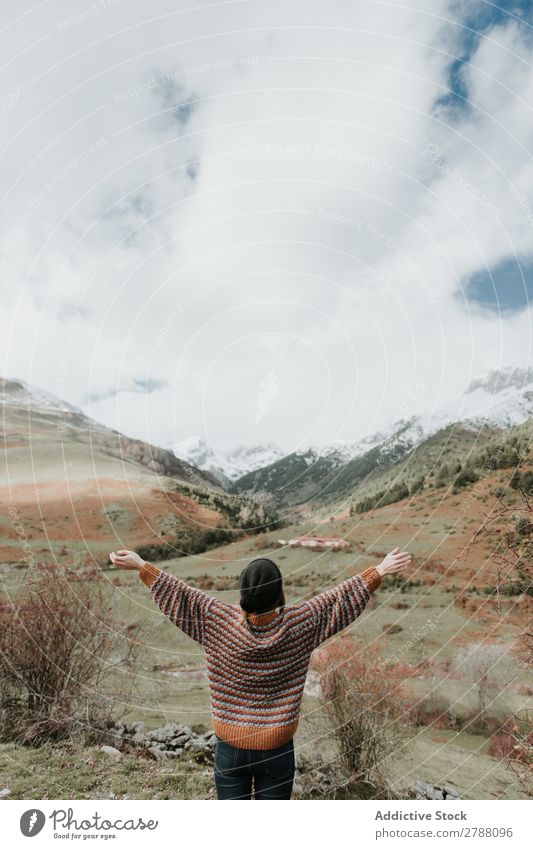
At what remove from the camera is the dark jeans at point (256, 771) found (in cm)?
299

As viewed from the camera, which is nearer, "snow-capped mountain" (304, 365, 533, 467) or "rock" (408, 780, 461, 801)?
"rock" (408, 780, 461, 801)

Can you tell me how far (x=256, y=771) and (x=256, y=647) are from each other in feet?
2.31

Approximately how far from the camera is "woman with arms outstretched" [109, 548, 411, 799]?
2.99 meters

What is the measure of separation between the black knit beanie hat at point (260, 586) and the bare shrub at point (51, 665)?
486 cm

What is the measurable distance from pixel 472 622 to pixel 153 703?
602cm

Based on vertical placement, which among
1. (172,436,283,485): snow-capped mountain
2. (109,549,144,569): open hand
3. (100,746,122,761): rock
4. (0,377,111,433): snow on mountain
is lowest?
(100,746,122,761): rock

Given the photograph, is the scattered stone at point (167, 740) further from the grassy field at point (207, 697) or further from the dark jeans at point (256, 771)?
the dark jeans at point (256, 771)

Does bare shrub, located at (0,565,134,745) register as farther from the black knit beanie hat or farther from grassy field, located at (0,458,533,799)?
the black knit beanie hat

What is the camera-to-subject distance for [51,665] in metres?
6.76

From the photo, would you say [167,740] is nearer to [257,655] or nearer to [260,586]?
[257,655]

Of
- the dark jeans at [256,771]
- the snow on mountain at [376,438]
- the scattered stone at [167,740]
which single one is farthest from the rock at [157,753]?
the dark jeans at [256,771]

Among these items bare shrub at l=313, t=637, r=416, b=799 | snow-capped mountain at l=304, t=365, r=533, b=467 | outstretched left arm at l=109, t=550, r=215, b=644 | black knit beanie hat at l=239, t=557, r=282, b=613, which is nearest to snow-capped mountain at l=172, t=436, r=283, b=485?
snow-capped mountain at l=304, t=365, r=533, b=467
